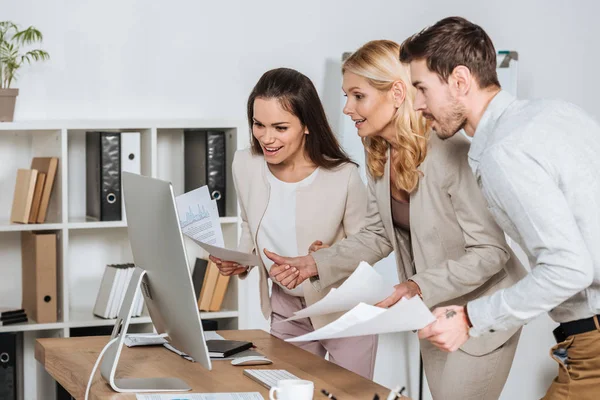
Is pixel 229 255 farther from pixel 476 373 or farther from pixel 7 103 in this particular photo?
pixel 7 103

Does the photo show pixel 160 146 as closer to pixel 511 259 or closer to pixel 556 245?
pixel 511 259

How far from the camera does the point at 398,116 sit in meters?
2.36

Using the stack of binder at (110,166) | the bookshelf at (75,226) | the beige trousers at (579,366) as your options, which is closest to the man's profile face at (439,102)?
the beige trousers at (579,366)

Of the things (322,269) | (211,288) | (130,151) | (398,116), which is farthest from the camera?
(211,288)

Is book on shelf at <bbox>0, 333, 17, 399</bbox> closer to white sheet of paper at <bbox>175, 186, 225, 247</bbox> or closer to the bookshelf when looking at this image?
the bookshelf

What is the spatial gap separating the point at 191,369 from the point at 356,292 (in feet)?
1.83

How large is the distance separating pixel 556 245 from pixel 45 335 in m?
2.68

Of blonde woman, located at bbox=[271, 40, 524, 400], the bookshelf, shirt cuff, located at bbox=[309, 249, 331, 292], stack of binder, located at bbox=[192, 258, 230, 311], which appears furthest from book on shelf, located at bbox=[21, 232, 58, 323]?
blonde woman, located at bbox=[271, 40, 524, 400]

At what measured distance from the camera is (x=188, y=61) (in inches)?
154

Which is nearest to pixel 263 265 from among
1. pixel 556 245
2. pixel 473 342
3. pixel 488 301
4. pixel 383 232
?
pixel 383 232

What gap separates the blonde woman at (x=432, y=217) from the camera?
2180mm

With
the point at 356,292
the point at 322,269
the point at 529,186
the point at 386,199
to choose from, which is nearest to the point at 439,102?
the point at 529,186

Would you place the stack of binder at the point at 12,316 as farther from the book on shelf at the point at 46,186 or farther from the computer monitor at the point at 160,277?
the computer monitor at the point at 160,277

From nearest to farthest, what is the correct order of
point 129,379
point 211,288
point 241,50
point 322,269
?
point 129,379 < point 322,269 < point 211,288 < point 241,50
